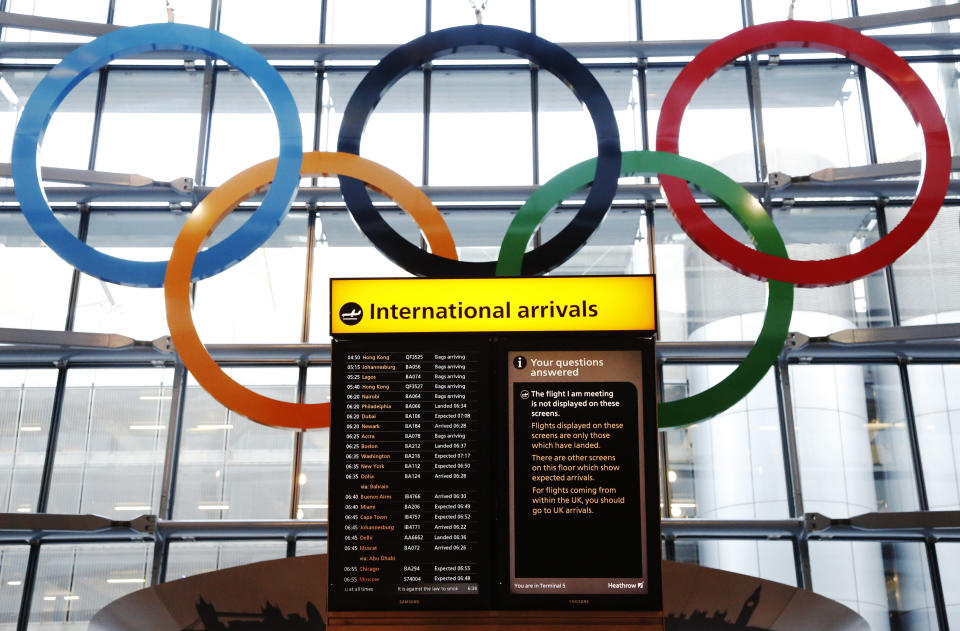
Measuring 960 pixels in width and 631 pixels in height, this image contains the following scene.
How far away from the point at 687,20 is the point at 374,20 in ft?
13.8

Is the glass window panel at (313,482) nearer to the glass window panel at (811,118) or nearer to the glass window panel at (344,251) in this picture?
the glass window panel at (344,251)

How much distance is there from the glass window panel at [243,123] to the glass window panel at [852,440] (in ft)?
23.0

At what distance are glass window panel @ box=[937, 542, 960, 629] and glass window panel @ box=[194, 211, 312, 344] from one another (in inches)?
302

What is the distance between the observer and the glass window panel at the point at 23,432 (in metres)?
11.6

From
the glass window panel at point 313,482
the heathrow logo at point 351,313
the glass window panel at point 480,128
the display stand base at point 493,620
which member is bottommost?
the display stand base at point 493,620

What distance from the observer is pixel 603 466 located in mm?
5242

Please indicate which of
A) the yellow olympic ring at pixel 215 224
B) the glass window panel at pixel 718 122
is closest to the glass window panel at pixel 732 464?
the glass window panel at pixel 718 122

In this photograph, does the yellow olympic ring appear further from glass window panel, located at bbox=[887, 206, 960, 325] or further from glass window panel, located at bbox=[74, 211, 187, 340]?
glass window panel, located at bbox=[887, 206, 960, 325]

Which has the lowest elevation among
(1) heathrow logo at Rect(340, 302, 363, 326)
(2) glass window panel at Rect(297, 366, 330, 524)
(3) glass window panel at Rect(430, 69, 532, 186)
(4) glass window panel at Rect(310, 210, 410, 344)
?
(2) glass window panel at Rect(297, 366, 330, 524)

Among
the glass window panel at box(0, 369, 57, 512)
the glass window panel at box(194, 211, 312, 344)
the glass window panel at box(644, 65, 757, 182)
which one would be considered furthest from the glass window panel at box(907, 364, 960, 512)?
the glass window panel at box(0, 369, 57, 512)

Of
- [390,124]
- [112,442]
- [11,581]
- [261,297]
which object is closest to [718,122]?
[390,124]

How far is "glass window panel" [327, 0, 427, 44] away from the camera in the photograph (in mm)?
13664

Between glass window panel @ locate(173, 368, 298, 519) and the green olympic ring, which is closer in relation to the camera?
the green olympic ring

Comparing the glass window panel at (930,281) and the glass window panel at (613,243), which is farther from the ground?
the glass window panel at (613,243)
